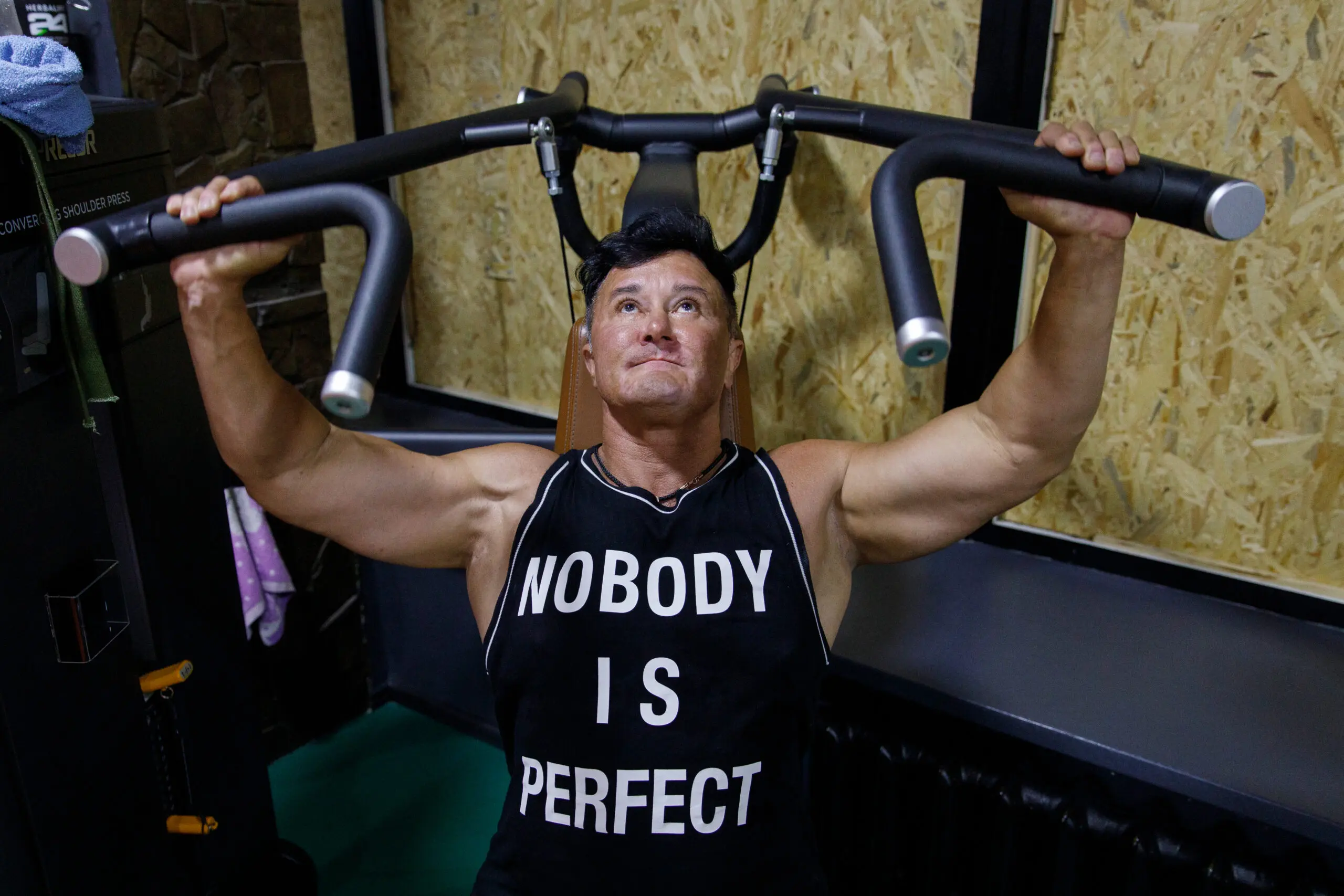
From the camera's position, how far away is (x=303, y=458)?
1226mm

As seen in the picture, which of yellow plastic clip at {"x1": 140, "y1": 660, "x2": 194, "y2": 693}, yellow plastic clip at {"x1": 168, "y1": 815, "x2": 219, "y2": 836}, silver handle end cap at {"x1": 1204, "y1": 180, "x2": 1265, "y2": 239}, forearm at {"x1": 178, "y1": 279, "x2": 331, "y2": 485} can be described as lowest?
yellow plastic clip at {"x1": 168, "y1": 815, "x2": 219, "y2": 836}

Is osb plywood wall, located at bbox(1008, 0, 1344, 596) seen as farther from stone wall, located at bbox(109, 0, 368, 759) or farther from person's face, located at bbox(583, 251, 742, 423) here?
stone wall, located at bbox(109, 0, 368, 759)

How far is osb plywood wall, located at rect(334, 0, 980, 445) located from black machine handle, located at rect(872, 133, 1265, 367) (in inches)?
37.0

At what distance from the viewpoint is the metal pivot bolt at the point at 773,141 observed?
1445mm

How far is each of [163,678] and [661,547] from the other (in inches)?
30.3

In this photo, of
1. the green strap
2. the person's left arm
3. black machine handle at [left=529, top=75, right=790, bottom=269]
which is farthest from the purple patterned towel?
the person's left arm

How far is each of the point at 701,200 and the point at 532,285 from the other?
1.85 feet

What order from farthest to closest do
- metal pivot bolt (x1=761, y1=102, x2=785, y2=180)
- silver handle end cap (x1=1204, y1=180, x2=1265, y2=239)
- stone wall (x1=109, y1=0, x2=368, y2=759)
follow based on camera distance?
stone wall (x1=109, y1=0, x2=368, y2=759) → metal pivot bolt (x1=761, y1=102, x2=785, y2=180) → silver handle end cap (x1=1204, y1=180, x2=1265, y2=239)

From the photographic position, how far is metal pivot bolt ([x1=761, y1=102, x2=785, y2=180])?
1.45m

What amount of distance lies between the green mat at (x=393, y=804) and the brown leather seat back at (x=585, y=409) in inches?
46.1

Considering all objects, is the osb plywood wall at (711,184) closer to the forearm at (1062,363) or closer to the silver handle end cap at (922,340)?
the forearm at (1062,363)

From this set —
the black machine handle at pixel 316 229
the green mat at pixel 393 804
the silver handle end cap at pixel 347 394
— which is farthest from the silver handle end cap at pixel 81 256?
the green mat at pixel 393 804

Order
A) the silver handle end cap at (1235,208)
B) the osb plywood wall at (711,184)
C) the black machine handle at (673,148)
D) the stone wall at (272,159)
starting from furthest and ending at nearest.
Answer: the stone wall at (272,159) < the osb plywood wall at (711,184) < the black machine handle at (673,148) < the silver handle end cap at (1235,208)

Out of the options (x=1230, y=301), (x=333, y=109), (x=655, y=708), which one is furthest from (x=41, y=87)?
(x=1230, y=301)
